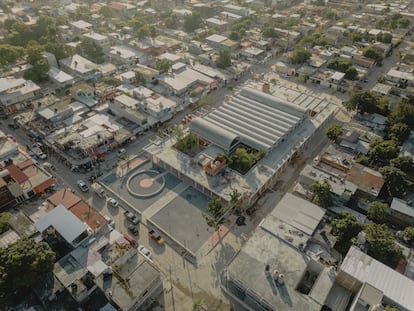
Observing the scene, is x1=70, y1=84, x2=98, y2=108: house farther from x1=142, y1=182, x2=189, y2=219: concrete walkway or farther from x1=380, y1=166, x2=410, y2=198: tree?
x1=380, y1=166, x2=410, y2=198: tree

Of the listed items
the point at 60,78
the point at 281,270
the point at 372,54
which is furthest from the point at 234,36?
the point at 281,270

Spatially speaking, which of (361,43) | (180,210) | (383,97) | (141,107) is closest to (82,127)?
(141,107)

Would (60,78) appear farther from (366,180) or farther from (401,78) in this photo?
(401,78)

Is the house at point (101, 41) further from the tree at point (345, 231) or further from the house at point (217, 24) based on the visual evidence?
the tree at point (345, 231)

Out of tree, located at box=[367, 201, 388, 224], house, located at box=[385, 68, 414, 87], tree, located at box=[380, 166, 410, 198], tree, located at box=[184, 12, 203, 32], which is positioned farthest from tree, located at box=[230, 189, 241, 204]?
tree, located at box=[184, 12, 203, 32]

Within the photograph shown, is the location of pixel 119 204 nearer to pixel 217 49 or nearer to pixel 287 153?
pixel 287 153

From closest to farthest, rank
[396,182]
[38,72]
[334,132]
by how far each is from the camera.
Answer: [396,182]
[334,132]
[38,72]

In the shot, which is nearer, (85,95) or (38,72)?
(85,95)
